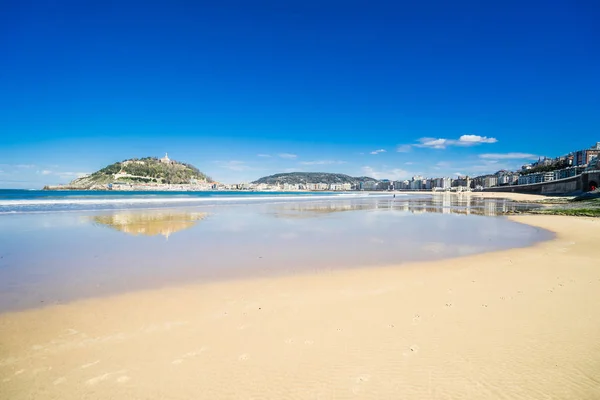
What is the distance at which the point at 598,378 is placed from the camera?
10.2 ft

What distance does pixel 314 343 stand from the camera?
3.80 meters

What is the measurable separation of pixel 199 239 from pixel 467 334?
10088 millimetres

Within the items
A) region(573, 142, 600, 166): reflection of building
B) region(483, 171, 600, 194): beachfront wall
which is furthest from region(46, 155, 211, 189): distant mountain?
region(573, 142, 600, 166): reflection of building

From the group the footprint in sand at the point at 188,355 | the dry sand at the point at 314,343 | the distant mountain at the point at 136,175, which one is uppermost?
the distant mountain at the point at 136,175

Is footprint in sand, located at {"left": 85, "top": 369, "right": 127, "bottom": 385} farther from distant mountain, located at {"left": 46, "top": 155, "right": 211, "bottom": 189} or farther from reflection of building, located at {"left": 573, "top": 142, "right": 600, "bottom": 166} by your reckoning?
distant mountain, located at {"left": 46, "top": 155, "right": 211, "bottom": 189}

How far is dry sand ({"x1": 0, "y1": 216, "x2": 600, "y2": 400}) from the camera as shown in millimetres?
2986

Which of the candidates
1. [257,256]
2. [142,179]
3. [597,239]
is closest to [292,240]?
[257,256]

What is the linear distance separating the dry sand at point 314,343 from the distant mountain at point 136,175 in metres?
171

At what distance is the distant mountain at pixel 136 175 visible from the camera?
524 ft

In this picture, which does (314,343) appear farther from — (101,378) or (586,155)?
(586,155)

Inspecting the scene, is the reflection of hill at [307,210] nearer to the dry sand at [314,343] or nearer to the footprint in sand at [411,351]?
the dry sand at [314,343]

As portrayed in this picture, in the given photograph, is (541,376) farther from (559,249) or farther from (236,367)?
(559,249)

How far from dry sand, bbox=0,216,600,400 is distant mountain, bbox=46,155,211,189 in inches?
6716

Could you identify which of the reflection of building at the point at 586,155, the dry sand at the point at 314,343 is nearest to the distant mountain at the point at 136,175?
the dry sand at the point at 314,343
